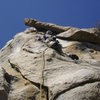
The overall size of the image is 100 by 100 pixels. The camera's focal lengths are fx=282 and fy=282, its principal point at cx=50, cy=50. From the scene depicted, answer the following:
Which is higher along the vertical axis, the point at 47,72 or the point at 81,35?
the point at 81,35

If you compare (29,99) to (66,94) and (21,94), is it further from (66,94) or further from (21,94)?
(66,94)

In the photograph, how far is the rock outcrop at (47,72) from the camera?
8.66 metres

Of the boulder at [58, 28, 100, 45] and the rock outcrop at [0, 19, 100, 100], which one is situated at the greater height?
the boulder at [58, 28, 100, 45]

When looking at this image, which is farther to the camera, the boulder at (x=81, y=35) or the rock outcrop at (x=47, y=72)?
the boulder at (x=81, y=35)

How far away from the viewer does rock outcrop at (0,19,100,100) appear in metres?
8.66

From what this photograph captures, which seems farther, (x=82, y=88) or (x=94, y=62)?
(x=94, y=62)

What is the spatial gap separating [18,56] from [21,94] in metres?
3.06

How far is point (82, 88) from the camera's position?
8500 mm

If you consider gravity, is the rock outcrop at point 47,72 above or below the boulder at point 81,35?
below

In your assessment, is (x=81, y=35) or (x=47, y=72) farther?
(x=81, y=35)

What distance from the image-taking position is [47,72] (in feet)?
33.4

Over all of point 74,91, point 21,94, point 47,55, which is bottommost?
point 74,91

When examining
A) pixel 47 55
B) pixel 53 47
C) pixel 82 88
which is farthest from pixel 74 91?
pixel 53 47

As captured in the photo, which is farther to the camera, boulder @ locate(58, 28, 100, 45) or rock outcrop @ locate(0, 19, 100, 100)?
boulder @ locate(58, 28, 100, 45)
